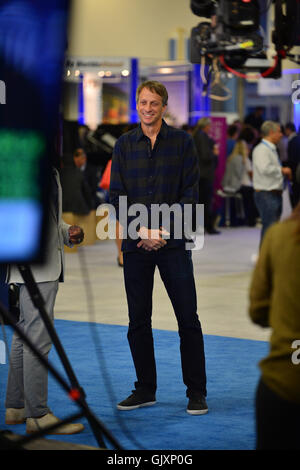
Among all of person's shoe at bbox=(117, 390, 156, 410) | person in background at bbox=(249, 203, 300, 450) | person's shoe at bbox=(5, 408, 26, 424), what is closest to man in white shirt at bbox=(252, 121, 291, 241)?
person's shoe at bbox=(117, 390, 156, 410)

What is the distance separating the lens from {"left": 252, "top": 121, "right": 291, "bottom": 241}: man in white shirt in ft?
34.4

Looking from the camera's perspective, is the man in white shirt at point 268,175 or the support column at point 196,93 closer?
the man in white shirt at point 268,175

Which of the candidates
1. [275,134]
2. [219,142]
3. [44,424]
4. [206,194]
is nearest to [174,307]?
[44,424]

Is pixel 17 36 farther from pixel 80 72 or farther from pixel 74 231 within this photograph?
pixel 80 72

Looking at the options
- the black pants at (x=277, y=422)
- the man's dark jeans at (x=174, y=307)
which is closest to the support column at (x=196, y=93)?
the man's dark jeans at (x=174, y=307)

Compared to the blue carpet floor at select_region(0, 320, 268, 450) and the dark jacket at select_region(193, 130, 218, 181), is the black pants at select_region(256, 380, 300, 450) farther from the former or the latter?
the dark jacket at select_region(193, 130, 218, 181)

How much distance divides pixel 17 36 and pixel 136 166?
2.22 meters

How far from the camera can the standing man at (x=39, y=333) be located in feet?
14.1

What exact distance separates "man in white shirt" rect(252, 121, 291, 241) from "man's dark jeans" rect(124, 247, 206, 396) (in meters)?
5.80

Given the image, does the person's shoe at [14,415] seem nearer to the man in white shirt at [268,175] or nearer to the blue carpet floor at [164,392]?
the blue carpet floor at [164,392]

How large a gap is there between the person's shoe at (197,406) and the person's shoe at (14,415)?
90 centimetres

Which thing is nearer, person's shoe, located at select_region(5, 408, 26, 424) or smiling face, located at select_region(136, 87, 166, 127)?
person's shoe, located at select_region(5, 408, 26, 424)

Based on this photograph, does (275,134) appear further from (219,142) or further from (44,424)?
(44,424)
